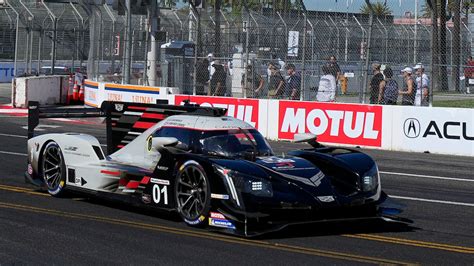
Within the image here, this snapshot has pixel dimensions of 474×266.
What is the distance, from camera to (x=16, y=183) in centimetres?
1255

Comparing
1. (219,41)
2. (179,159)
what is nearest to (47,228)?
(179,159)

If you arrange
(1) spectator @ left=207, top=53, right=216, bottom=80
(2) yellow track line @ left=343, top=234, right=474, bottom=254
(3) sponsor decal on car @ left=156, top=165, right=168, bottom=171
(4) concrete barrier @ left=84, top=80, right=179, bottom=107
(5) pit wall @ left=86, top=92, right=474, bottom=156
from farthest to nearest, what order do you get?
(4) concrete barrier @ left=84, top=80, right=179, bottom=107, (1) spectator @ left=207, top=53, right=216, bottom=80, (5) pit wall @ left=86, top=92, right=474, bottom=156, (3) sponsor decal on car @ left=156, top=165, right=168, bottom=171, (2) yellow track line @ left=343, top=234, right=474, bottom=254

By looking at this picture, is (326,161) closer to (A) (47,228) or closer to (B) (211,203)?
(B) (211,203)

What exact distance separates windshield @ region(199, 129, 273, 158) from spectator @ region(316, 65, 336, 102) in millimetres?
10519

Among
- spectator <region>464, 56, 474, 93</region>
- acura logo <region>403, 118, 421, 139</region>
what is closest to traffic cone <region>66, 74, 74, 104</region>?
spectator <region>464, 56, 474, 93</region>

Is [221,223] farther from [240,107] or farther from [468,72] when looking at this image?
[468,72]

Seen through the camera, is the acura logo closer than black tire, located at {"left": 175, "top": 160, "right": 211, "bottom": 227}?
No

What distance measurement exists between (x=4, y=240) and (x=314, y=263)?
3044 millimetres

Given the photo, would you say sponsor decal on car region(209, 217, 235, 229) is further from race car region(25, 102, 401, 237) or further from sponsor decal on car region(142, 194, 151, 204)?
sponsor decal on car region(142, 194, 151, 204)

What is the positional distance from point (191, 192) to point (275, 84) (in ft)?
41.7

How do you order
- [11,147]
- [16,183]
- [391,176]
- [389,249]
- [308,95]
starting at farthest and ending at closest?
[308,95]
[11,147]
[391,176]
[16,183]
[389,249]

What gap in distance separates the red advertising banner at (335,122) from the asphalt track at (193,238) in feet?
23.2

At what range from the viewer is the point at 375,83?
66.8 ft

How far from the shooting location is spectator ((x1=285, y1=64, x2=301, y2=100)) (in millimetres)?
21516
